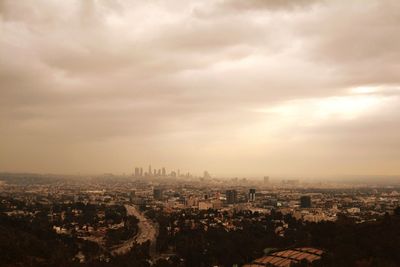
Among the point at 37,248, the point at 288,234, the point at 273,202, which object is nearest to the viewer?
the point at 37,248

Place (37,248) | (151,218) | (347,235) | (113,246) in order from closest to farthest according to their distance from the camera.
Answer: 1. (347,235)
2. (37,248)
3. (113,246)
4. (151,218)

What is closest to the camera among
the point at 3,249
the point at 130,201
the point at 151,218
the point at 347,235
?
the point at 3,249

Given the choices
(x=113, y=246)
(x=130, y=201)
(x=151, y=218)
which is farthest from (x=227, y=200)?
(x=113, y=246)

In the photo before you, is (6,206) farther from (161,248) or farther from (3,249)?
(3,249)

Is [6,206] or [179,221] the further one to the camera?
[6,206]

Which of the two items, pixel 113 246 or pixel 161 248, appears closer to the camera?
pixel 161 248

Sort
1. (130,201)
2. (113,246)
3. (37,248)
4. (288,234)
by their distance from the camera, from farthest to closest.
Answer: (130,201), (113,246), (288,234), (37,248)

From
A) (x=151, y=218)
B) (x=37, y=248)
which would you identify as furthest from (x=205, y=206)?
(x=37, y=248)

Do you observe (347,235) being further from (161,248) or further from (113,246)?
(113,246)
